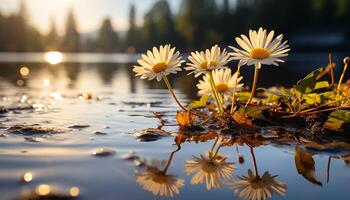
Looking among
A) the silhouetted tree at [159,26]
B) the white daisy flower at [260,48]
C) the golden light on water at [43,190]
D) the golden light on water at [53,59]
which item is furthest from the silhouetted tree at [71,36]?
the golden light on water at [43,190]

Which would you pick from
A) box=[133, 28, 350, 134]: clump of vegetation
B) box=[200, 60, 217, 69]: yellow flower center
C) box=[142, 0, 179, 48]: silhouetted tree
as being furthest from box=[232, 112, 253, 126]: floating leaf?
box=[142, 0, 179, 48]: silhouetted tree

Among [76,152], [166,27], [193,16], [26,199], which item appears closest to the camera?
[26,199]

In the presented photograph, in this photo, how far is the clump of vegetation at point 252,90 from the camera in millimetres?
2080

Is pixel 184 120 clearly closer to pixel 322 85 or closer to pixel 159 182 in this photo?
pixel 322 85

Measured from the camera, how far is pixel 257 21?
53.1m

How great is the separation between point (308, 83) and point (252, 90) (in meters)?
0.33

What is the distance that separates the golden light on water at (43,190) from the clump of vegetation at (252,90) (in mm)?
998

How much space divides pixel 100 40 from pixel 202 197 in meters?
110

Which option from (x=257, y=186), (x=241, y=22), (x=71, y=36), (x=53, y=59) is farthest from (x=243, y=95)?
(x=71, y=36)

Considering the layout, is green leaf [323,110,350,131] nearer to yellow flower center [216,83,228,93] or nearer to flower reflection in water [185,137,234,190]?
yellow flower center [216,83,228,93]

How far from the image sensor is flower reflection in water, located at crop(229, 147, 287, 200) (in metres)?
1.14

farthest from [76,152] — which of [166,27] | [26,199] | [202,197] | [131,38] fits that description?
[131,38]

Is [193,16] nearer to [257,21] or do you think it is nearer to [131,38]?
[257,21]

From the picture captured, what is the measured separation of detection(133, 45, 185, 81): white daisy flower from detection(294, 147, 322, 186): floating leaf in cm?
76
